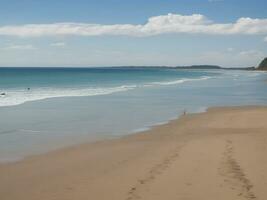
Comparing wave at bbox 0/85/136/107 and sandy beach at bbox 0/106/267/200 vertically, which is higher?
sandy beach at bbox 0/106/267/200

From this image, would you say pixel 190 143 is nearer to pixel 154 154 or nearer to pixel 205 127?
pixel 154 154

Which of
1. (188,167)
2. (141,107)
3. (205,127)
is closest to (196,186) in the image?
(188,167)

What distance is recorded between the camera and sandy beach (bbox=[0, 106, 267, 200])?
817 centimetres

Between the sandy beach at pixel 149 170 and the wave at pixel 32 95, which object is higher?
the sandy beach at pixel 149 170

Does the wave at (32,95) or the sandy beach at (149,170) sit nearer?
the sandy beach at (149,170)

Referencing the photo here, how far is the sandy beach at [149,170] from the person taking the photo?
817cm

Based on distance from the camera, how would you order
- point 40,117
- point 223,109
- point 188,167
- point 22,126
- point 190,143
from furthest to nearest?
point 223,109
point 40,117
point 22,126
point 190,143
point 188,167

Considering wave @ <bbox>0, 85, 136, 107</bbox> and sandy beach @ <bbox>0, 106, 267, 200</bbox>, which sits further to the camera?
wave @ <bbox>0, 85, 136, 107</bbox>

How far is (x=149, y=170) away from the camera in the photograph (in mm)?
9938

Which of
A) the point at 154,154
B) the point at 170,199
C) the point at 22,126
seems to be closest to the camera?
the point at 170,199

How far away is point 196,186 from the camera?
8562 millimetres

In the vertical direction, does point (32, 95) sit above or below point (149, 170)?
below

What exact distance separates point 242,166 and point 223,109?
16714 mm

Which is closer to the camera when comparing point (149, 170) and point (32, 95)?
point (149, 170)
